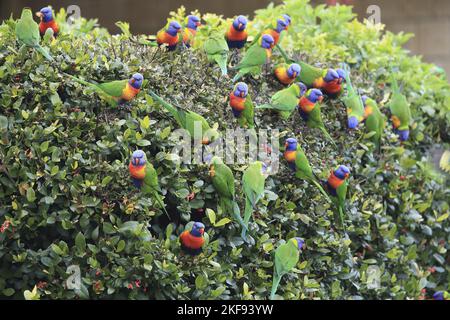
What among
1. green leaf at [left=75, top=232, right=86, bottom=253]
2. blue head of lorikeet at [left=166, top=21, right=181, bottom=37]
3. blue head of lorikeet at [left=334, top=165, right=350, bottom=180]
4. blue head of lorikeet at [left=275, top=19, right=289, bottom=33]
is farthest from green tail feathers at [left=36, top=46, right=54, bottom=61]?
blue head of lorikeet at [left=334, top=165, right=350, bottom=180]

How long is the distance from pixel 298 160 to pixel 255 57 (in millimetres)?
481

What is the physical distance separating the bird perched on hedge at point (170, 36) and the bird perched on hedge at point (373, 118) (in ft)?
3.41

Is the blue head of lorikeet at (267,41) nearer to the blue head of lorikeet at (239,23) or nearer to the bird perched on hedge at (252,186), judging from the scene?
the blue head of lorikeet at (239,23)

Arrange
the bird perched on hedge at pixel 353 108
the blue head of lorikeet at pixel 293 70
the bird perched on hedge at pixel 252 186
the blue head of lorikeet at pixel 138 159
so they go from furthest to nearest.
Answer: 1. the bird perched on hedge at pixel 353 108
2. the blue head of lorikeet at pixel 293 70
3. the bird perched on hedge at pixel 252 186
4. the blue head of lorikeet at pixel 138 159

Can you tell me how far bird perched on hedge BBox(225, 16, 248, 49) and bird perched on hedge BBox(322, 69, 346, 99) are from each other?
446 mm

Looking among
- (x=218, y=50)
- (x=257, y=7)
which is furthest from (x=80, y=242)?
(x=257, y=7)

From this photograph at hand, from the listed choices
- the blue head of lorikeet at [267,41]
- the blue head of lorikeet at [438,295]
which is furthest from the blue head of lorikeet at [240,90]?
the blue head of lorikeet at [438,295]

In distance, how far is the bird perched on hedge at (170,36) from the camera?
3.12 metres

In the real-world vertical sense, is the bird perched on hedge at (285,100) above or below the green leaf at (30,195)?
above

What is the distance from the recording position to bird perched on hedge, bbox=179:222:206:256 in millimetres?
2732

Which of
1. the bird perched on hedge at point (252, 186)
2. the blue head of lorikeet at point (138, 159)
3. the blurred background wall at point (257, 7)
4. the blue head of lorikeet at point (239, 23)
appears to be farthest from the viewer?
the blurred background wall at point (257, 7)
